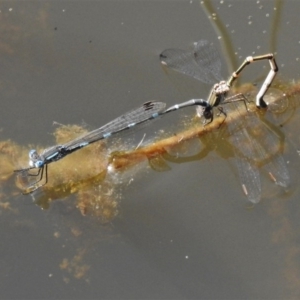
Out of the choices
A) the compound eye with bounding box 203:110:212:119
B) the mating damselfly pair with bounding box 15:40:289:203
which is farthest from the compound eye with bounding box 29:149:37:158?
the compound eye with bounding box 203:110:212:119

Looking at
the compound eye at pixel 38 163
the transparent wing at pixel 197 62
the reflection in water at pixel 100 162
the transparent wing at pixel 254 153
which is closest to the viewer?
the compound eye at pixel 38 163

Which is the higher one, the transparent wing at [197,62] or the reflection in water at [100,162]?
the transparent wing at [197,62]

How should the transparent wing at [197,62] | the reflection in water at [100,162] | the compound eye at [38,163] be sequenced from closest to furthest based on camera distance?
the compound eye at [38,163] → the reflection in water at [100,162] → the transparent wing at [197,62]

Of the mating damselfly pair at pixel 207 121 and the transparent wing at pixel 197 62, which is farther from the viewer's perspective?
the transparent wing at pixel 197 62

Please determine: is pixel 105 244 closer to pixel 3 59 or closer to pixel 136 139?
pixel 136 139

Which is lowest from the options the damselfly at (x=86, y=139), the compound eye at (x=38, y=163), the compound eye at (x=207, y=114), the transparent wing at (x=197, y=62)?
the compound eye at (x=207, y=114)

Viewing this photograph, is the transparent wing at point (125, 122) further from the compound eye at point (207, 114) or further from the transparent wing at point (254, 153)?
the transparent wing at point (254, 153)

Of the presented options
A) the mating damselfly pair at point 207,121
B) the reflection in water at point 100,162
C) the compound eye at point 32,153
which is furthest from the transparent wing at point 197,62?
the compound eye at point 32,153
